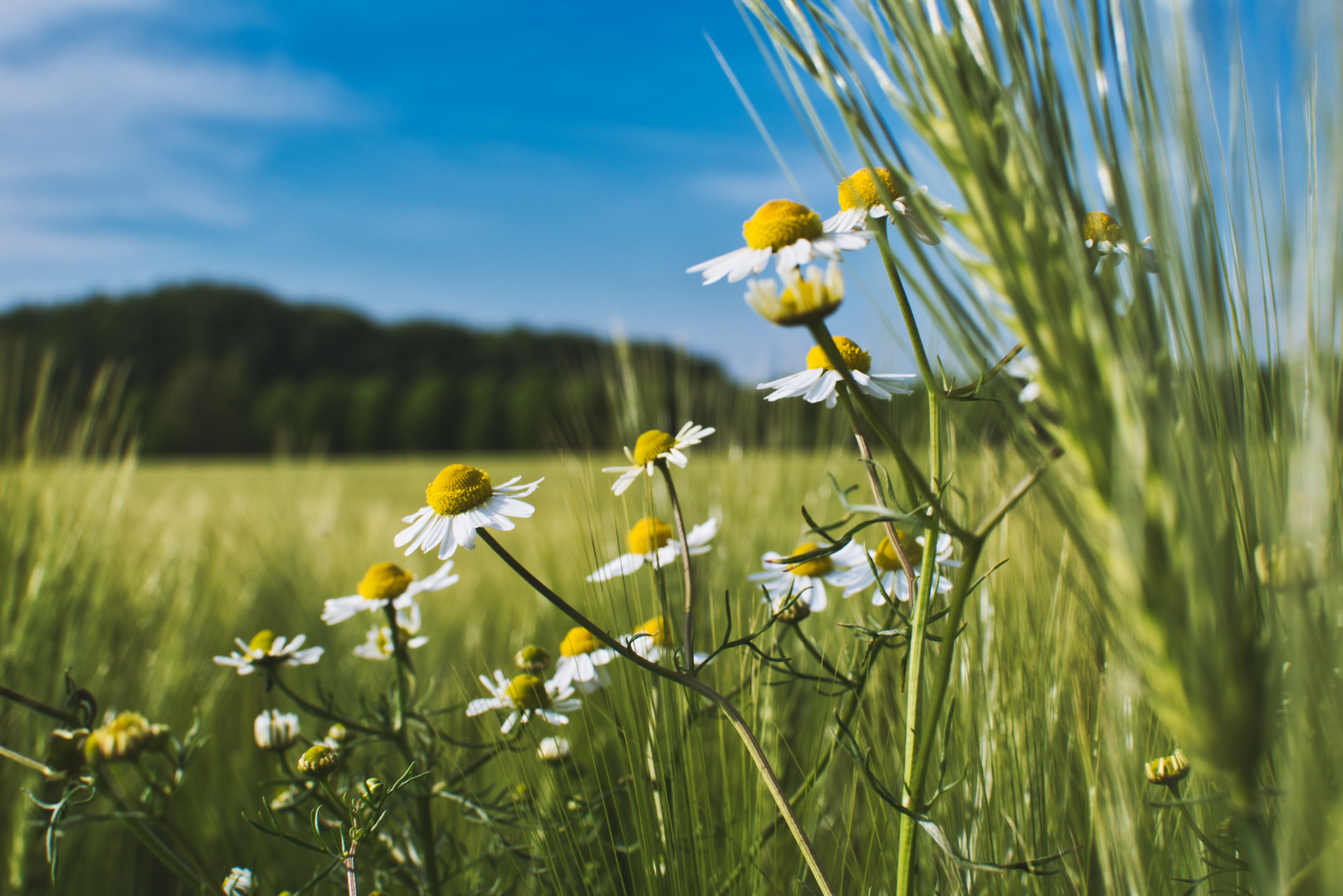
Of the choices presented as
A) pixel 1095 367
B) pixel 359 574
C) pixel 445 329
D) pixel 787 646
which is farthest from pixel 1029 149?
pixel 445 329

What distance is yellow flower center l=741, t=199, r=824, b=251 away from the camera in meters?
0.34

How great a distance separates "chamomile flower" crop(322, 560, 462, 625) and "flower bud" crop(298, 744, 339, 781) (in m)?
0.11

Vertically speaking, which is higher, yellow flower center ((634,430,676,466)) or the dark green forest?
the dark green forest

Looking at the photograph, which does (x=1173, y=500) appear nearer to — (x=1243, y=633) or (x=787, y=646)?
(x=1243, y=633)

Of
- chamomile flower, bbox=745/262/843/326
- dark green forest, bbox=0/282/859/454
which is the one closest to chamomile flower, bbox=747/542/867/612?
chamomile flower, bbox=745/262/843/326

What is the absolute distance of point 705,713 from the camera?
454mm

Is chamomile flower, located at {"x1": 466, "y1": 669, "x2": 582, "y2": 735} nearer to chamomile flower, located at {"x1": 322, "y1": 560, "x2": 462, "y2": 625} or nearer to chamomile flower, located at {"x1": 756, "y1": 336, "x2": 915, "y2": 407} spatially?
chamomile flower, located at {"x1": 322, "y1": 560, "x2": 462, "y2": 625}

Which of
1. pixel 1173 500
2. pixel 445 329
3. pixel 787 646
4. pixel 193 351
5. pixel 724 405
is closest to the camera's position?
pixel 1173 500

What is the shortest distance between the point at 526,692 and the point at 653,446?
191mm

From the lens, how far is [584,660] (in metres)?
0.50

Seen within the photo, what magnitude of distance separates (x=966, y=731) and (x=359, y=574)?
159 cm

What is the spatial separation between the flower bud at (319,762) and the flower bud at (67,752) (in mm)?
194

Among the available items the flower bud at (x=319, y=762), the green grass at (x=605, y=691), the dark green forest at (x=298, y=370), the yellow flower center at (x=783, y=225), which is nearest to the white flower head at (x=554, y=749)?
the green grass at (x=605, y=691)

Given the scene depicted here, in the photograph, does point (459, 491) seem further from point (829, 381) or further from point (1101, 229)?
point (1101, 229)
